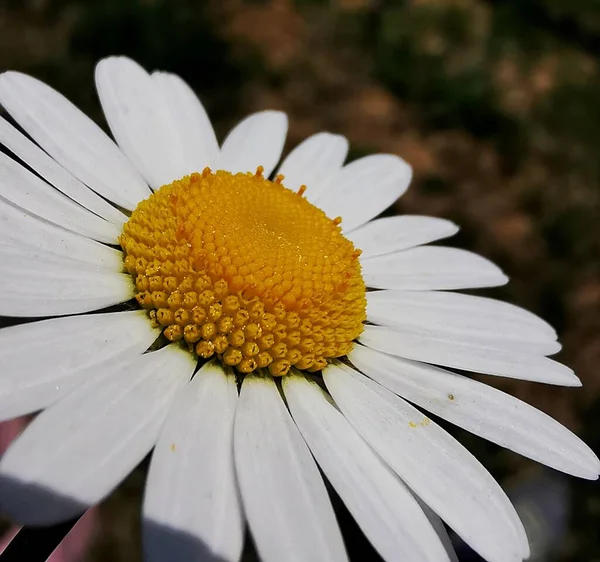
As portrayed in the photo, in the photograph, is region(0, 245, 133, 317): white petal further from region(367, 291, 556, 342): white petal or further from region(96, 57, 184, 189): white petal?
region(367, 291, 556, 342): white petal

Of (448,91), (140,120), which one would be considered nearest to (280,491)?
(140,120)

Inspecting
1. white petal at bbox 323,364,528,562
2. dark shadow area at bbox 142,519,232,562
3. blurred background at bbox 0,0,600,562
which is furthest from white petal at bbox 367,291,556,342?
blurred background at bbox 0,0,600,562

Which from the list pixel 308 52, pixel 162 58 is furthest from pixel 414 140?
pixel 162 58

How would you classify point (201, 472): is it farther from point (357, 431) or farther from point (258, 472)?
point (357, 431)

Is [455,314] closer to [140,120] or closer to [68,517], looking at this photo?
[140,120]

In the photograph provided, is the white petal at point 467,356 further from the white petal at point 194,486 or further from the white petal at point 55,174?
the white petal at point 55,174
